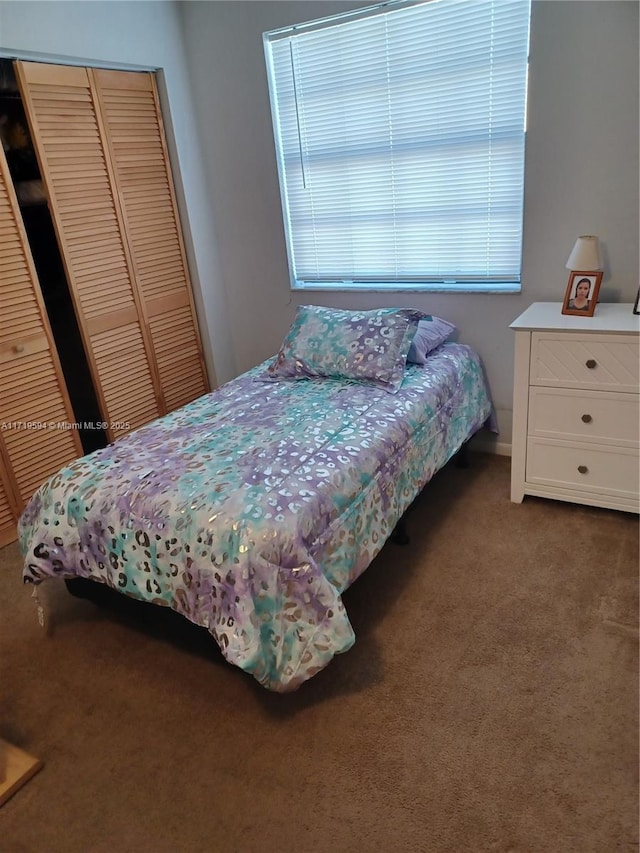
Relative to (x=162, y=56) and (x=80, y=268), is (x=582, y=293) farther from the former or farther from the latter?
(x=162, y=56)

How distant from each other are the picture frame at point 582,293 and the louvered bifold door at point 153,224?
6.78ft

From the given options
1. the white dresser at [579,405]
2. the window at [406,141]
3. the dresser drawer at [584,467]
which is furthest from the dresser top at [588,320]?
the dresser drawer at [584,467]

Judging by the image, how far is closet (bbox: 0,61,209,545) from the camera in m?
2.53

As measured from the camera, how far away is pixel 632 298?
2.41m

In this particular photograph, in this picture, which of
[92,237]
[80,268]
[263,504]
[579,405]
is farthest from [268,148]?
[263,504]

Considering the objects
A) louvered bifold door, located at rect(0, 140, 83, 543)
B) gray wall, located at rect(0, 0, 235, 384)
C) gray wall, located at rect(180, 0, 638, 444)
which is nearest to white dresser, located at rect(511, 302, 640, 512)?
gray wall, located at rect(180, 0, 638, 444)

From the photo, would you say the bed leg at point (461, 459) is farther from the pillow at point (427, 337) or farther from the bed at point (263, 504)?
the pillow at point (427, 337)

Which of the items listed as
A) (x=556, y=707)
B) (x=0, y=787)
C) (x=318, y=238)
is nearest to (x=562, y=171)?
(x=318, y=238)

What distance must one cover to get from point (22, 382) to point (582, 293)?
2404mm

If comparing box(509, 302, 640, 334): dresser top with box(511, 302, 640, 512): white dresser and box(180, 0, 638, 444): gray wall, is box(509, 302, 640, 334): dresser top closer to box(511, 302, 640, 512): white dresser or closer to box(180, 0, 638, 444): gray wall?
box(511, 302, 640, 512): white dresser

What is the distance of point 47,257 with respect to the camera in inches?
105

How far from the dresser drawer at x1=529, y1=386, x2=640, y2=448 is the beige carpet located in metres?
0.38

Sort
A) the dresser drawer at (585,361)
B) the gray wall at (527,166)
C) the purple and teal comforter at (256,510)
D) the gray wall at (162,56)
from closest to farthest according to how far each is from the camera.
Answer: the purple and teal comforter at (256,510)
the dresser drawer at (585,361)
the gray wall at (527,166)
the gray wall at (162,56)

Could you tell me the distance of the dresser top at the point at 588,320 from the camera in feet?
6.94
